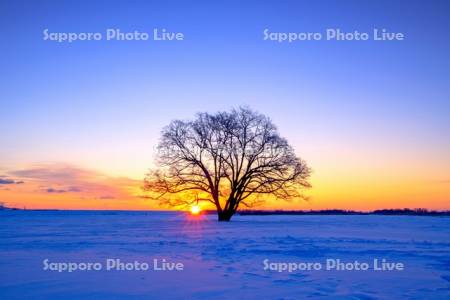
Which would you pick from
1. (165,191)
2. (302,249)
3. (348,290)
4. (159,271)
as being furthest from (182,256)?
(165,191)

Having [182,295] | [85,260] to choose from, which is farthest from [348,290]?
[85,260]

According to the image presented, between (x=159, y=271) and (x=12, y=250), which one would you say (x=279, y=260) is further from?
(x=12, y=250)

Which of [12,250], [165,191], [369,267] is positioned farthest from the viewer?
[165,191]

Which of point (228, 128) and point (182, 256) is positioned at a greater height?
point (228, 128)

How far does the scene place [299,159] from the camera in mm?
31656

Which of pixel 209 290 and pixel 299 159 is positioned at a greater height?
pixel 299 159

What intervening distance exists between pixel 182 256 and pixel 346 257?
406 centimetres

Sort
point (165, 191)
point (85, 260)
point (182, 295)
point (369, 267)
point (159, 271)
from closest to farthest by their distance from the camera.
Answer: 1. point (182, 295)
2. point (159, 271)
3. point (369, 267)
4. point (85, 260)
5. point (165, 191)

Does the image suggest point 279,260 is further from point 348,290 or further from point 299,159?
point 299,159

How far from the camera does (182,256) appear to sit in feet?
34.3

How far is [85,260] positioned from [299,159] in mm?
23628

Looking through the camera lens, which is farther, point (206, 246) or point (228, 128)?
point (228, 128)

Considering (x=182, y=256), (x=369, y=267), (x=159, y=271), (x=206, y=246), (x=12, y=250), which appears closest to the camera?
(x=159, y=271)

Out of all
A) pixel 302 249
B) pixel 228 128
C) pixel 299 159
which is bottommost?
pixel 302 249
